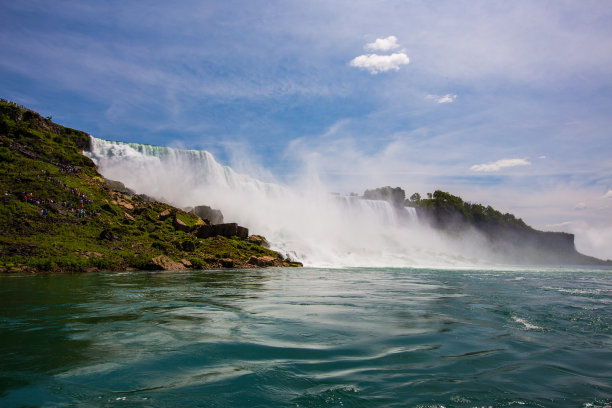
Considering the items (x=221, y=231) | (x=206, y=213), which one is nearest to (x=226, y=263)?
(x=221, y=231)

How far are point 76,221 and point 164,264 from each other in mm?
9542

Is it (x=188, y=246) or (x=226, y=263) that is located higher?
(x=188, y=246)

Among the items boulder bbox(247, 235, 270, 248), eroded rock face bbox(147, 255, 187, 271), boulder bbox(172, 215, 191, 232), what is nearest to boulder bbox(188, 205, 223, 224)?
boulder bbox(247, 235, 270, 248)

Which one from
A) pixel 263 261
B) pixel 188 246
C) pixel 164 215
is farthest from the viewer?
pixel 164 215

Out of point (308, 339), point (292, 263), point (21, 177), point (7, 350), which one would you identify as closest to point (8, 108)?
point (21, 177)

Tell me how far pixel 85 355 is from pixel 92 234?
85.4 feet

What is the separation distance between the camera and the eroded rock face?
79.7 ft

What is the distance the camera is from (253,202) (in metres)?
49.4

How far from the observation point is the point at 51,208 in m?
27.7

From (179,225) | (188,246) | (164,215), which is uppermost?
(164,215)

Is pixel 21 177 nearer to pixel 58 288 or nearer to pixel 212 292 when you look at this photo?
pixel 58 288

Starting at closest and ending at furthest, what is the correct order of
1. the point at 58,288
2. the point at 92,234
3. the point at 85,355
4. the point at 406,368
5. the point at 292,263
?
the point at 406,368
the point at 85,355
the point at 58,288
the point at 92,234
the point at 292,263

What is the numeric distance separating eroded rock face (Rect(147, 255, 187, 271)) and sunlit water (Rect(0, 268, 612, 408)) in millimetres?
14285

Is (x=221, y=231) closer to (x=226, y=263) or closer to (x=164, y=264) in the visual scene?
(x=226, y=263)
